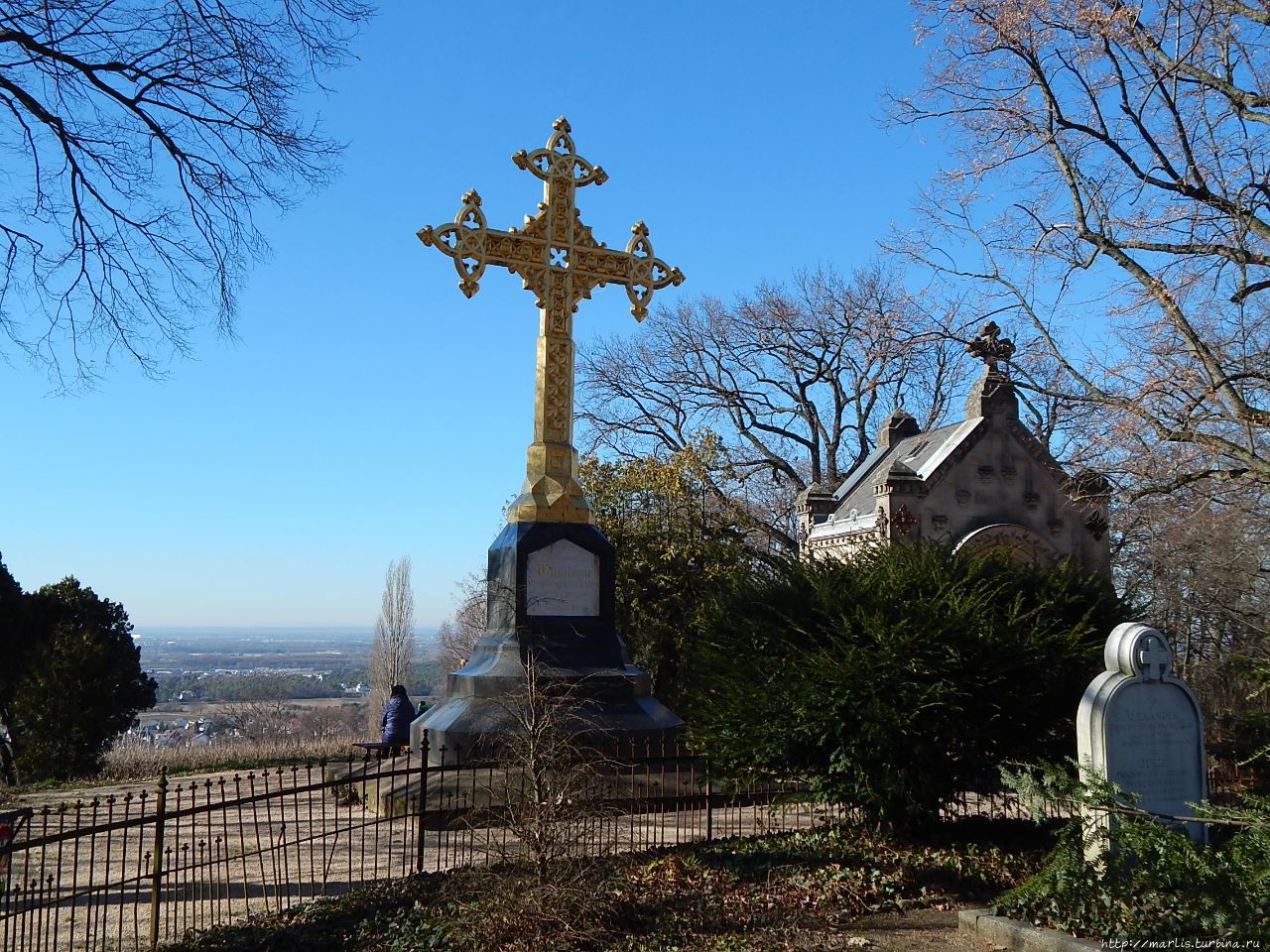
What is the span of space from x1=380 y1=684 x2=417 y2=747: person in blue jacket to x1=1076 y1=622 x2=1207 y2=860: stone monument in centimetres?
890

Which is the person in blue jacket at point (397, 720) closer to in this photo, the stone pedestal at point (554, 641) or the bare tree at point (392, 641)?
the stone pedestal at point (554, 641)

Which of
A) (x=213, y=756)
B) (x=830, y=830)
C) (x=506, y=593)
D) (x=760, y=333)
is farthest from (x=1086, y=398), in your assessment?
(x=760, y=333)

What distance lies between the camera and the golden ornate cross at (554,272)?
12.7 meters

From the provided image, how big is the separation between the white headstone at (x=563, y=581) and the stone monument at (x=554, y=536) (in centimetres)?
1

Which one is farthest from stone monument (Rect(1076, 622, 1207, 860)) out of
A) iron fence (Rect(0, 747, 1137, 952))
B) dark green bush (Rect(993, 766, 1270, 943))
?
iron fence (Rect(0, 747, 1137, 952))

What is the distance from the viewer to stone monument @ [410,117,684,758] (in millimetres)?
11633

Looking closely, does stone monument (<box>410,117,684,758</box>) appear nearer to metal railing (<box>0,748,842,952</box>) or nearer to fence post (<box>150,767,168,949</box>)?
metal railing (<box>0,748,842,952</box>)

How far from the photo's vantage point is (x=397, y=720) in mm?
13750

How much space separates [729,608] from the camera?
9352 millimetres

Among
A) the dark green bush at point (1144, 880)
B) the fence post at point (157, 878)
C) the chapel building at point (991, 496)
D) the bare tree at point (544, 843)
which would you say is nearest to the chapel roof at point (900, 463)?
the chapel building at point (991, 496)

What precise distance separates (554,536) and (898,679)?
5.57m

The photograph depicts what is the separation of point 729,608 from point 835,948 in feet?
11.5

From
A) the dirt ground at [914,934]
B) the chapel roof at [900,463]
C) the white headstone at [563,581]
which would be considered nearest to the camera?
the dirt ground at [914,934]

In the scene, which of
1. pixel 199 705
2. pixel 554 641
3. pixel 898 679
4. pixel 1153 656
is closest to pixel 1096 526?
pixel 554 641
